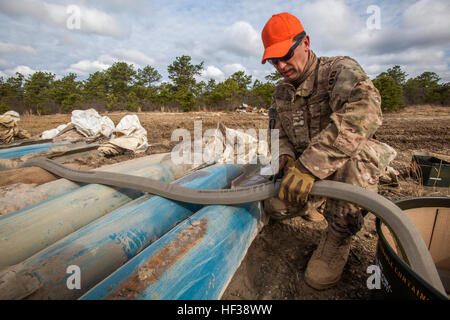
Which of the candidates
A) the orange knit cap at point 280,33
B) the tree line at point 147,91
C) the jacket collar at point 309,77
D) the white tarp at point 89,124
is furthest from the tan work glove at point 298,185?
the tree line at point 147,91

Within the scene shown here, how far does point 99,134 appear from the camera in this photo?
5.14 metres

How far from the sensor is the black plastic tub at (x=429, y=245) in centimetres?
73

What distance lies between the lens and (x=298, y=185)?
1290mm

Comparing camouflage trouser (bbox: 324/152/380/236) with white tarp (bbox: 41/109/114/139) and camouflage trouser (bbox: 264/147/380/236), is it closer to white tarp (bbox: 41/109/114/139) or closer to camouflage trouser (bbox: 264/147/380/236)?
camouflage trouser (bbox: 264/147/380/236)

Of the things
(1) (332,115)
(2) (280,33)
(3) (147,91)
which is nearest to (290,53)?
(2) (280,33)

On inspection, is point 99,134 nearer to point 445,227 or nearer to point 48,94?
point 445,227

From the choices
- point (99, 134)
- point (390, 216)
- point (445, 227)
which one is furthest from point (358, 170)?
point (99, 134)

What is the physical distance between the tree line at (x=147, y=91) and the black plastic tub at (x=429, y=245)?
23.3 metres

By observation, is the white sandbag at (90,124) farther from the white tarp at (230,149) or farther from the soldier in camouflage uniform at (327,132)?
the soldier in camouflage uniform at (327,132)

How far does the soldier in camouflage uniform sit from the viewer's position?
1302mm

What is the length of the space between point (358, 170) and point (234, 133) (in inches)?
82.7

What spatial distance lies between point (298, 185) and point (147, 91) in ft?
109

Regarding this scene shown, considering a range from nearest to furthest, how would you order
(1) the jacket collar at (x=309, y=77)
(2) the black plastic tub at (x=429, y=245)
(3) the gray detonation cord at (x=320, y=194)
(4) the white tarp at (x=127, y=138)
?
(2) the black plastic tub at (x=429, y=245)
(3) the gray detonation cord at (x=320, y=194)
(1) the jacket collar at (x=309, y=77)
(4) the white tarp at (x=127, y=138)
